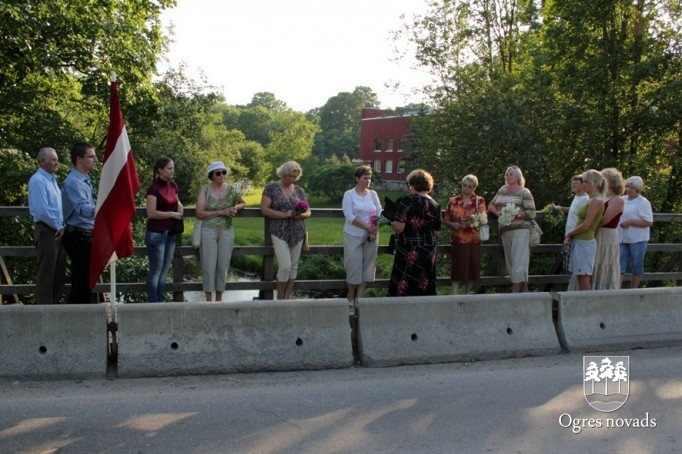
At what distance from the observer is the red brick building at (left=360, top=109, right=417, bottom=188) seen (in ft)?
225

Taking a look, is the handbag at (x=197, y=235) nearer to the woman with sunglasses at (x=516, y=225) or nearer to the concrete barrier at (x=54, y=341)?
the concrete barrier at (x=54, y=341)

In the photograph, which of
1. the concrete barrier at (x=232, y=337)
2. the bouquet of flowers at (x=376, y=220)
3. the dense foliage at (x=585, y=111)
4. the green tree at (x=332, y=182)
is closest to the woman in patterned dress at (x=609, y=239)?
the bouquet of flowers at (x=376, y=220)

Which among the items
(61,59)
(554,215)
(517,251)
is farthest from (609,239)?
(61,59)

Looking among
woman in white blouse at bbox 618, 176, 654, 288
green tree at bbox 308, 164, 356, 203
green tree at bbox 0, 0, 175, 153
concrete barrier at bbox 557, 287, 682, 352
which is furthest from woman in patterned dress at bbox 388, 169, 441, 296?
green tree at bbox 308, 164, 356, 203

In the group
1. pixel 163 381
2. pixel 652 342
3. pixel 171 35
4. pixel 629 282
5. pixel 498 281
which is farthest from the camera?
pixel 171 35

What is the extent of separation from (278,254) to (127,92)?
878 cm

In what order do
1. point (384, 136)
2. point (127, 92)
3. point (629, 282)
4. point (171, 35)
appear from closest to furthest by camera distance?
point (629, 282) → point (127, 92) → point (171, 35) → point (384, 136)

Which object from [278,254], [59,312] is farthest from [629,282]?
[59,312]

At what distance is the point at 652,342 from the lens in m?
7.51

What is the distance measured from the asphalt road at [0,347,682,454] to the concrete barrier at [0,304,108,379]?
135mm

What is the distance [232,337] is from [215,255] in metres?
1.55

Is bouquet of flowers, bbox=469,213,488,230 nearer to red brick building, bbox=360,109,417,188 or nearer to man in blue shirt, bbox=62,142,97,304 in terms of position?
man in blue shirt, bbox=62,142,97,304

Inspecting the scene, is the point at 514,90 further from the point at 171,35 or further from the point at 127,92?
the point at 171,35

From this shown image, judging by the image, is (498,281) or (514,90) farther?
(514,90)
